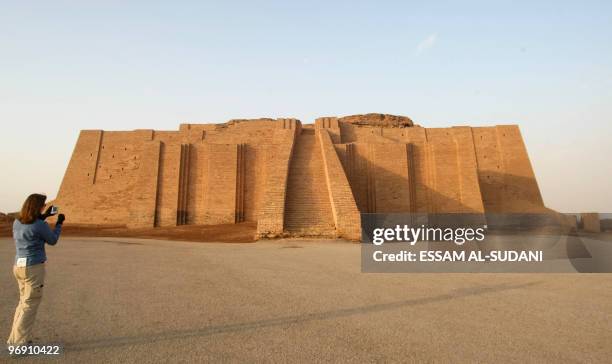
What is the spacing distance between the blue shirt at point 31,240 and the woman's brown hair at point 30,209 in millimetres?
34

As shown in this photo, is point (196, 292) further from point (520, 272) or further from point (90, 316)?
point (520, 272)

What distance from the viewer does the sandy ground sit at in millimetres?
2738

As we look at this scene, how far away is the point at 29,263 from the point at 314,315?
2.38 m

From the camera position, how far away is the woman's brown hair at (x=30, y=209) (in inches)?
113

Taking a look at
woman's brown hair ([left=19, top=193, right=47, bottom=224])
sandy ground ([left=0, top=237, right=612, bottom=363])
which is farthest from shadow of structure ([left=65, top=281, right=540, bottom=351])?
woman's brown hair ([left=19, top=193, right=47, bottom=224])

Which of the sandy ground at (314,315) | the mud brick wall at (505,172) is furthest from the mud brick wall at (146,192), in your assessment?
the mud brick wall at (505,172)

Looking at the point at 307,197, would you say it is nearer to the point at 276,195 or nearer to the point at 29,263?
the point at 276,195

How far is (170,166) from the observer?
19.4 metres

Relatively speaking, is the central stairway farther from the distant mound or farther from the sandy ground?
the distant mound

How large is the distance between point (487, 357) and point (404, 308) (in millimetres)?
1408

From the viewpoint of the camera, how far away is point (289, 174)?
1582 centimetres

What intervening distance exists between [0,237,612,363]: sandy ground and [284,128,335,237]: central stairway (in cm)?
634

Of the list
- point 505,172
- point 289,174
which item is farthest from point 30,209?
point 505,172

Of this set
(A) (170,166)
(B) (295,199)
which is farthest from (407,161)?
(A) (170,166)
